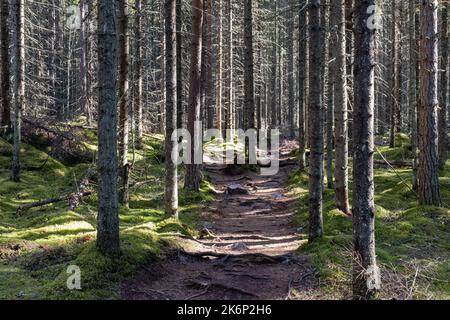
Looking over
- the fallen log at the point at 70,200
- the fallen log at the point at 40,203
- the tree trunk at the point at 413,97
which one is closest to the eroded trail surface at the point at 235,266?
the fallen log at the point at 70,200

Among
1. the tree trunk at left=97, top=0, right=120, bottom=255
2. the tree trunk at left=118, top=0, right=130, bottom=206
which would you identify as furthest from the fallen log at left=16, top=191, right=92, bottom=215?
the tree trunk at left=97, top=0, right=120, bottom=255

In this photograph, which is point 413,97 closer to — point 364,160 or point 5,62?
point 364,160

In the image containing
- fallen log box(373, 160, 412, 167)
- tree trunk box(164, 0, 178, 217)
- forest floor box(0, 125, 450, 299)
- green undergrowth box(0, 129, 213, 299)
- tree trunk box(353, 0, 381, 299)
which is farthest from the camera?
fallen log box(373, 160, 412, 167)

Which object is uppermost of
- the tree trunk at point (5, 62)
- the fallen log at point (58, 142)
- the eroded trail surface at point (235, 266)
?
the tree trunk at point (5, 62)

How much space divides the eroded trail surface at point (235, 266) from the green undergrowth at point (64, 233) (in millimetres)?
445

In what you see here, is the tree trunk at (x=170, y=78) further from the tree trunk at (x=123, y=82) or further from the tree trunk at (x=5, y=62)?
the tree trunk at (x=5, y=62)

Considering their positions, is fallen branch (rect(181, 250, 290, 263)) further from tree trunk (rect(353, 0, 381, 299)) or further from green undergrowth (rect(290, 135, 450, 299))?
tree trunk (rect(353, 0, 381, 299))

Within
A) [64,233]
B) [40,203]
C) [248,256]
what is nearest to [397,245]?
[248,256]

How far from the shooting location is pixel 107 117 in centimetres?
729

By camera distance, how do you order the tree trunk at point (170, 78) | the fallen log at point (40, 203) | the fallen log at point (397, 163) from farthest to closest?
the fallen log at point (397, 163)
the fallen log at point (40, 203)
the tree trunk at point (170, 78)

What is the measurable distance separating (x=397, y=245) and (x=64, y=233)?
7667 mm

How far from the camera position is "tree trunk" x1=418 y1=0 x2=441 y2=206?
11750mm

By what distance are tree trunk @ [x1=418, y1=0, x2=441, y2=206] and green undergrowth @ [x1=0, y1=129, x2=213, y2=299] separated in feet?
22.0

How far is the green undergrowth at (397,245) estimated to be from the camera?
22.6 feet
